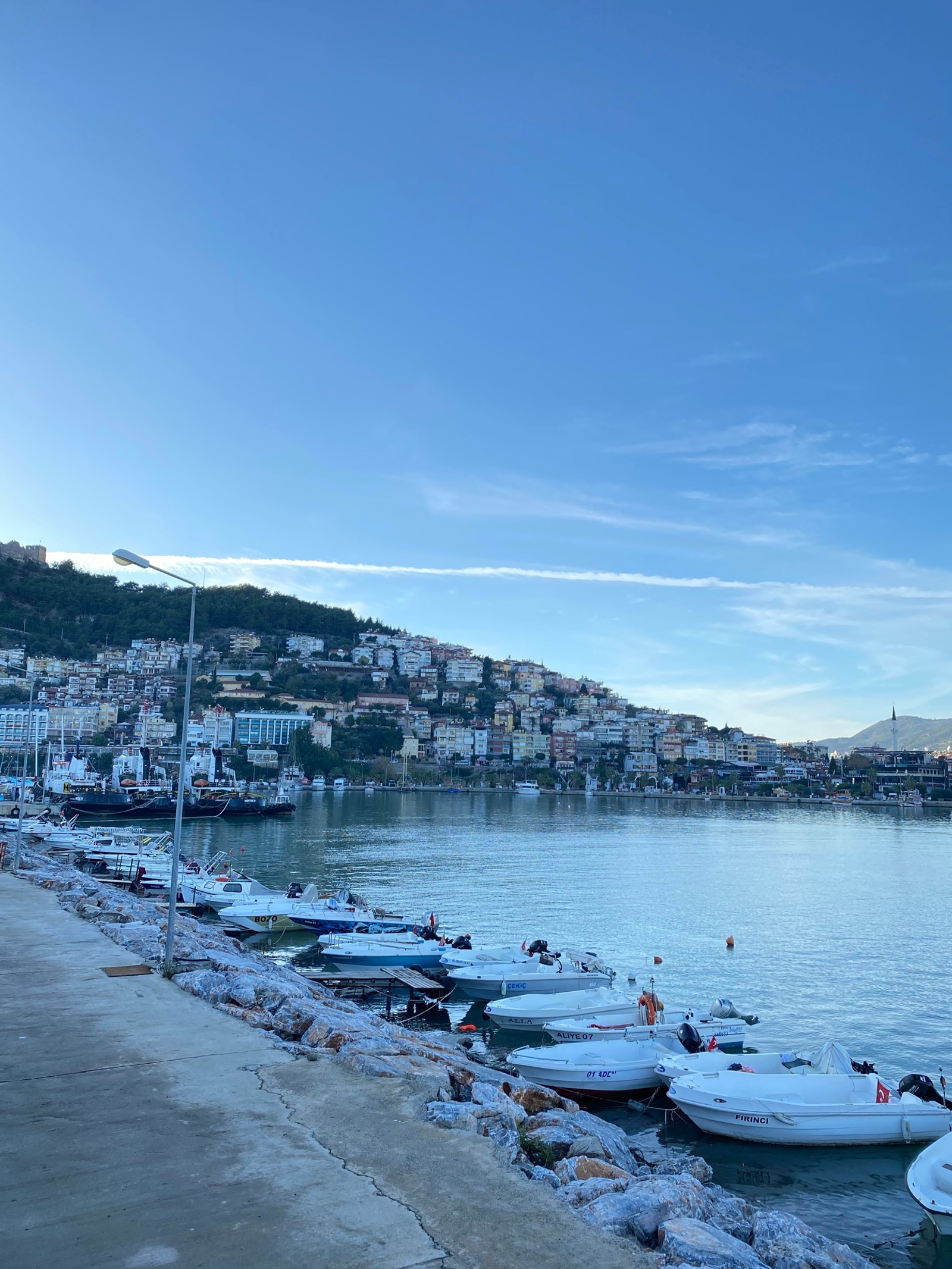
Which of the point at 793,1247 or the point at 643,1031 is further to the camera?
the point at 643,1031

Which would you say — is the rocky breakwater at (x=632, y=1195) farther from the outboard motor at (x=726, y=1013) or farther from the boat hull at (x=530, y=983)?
the boat hull at (x=530, y=983)

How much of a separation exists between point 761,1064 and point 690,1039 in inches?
45.6

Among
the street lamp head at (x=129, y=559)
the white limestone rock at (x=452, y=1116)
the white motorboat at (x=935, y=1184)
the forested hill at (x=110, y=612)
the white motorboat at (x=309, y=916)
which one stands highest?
the forested hill at (x=110, y=612)

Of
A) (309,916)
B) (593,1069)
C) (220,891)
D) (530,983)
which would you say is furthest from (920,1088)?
(220,891)

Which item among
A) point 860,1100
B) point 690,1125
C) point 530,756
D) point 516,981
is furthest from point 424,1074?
point 530,756

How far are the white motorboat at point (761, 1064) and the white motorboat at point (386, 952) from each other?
8.41 meters

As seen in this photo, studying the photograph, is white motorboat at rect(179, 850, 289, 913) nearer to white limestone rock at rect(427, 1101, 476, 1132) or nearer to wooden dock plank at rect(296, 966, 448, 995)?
wooden dock plank at rect(296, 966, 448, 995)

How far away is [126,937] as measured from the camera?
13.8m

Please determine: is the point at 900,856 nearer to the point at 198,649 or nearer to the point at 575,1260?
the point at 575,1260

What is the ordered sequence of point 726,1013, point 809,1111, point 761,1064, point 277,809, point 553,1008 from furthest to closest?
point 277,809 → point 553,1008 → point 726,1013 → point 761,1064 → point 809,1111

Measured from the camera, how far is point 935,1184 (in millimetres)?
9055

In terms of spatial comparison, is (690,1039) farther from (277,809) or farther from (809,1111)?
(277,809)

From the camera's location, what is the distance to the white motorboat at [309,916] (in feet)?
78.7

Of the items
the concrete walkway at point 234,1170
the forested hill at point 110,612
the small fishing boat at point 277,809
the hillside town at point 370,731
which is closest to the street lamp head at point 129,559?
the concrete walkway at point 234,1170
